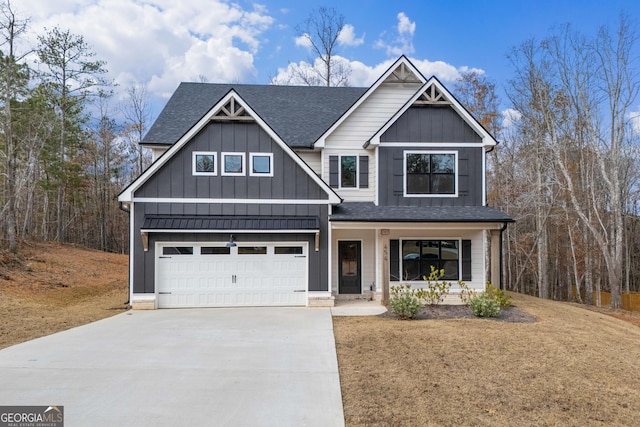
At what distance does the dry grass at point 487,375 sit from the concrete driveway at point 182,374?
528 mm

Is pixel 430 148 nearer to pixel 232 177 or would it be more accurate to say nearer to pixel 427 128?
pixel 427 128

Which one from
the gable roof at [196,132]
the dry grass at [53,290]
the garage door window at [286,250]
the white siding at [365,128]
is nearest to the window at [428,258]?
the white siding at [365,128]

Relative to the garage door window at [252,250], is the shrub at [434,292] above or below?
below

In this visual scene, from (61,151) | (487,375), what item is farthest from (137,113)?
(487,375)

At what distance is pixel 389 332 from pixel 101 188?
102 feet

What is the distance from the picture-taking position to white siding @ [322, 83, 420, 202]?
1377cm

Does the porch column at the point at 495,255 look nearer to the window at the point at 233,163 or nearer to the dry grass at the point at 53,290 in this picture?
the window at the point at 233,163

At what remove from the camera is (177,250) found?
12148 millimetres

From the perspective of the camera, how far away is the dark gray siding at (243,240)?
11828mm

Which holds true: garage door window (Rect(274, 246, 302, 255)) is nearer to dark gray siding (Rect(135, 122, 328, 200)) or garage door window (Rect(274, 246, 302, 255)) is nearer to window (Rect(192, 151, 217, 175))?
dark gray siding (Rect(135, 122, 328, 200))

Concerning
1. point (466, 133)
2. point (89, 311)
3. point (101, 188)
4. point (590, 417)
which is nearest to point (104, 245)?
point (101, 188)

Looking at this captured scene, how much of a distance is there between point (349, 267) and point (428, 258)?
2.77 m

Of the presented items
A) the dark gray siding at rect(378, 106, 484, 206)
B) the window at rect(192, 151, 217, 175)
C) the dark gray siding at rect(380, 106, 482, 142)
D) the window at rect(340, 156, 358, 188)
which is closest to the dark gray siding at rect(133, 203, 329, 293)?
the window at rect(192, 151, 217, 175)

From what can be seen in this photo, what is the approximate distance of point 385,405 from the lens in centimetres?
484
